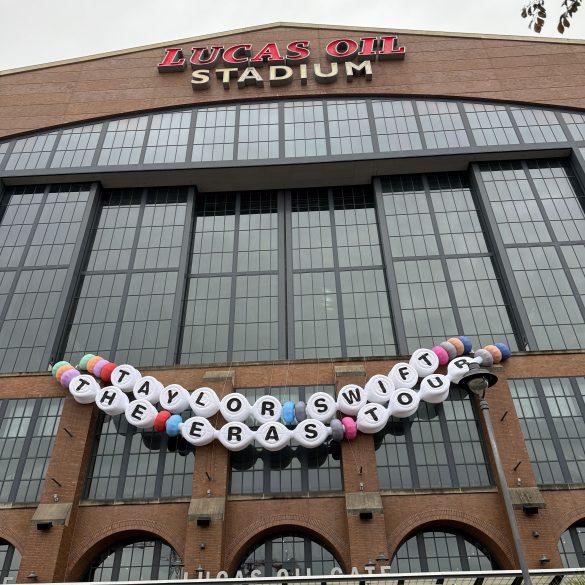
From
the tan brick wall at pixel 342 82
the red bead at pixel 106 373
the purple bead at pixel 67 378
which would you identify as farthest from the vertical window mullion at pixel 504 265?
the purple bead at pixel 67 378

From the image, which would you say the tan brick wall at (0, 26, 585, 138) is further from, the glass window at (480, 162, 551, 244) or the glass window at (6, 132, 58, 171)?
the glass window at (480, 162, 551, 244)

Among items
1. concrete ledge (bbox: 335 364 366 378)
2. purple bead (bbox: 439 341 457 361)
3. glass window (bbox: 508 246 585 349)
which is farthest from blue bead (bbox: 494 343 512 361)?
concrete ledge (bbox: 335 364 366 378)

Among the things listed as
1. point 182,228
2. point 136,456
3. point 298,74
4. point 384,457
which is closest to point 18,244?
point 182,228

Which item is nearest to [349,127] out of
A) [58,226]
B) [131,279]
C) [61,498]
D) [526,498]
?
[131,279]

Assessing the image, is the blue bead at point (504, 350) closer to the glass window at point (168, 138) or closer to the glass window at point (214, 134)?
the glass window at point (214, 134)

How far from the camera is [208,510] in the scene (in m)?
23.6

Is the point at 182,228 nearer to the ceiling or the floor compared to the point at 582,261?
nearer to the ceiling

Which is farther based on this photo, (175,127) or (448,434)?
(175,127)

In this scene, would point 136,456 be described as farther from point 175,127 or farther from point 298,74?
point 298,74

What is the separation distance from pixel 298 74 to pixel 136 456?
30414mm

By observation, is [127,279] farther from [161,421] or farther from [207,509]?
[207,509]

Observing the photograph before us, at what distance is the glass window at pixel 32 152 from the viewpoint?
39125 mm

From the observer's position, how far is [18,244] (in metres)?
36.6

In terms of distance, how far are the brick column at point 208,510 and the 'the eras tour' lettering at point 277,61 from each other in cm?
2744
